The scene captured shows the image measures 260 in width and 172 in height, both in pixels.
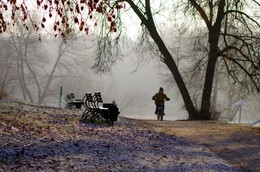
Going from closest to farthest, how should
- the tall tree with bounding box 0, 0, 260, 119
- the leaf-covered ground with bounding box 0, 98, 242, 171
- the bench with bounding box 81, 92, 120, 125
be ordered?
the leaf-covered ground with bounding box 0, 98, 242, 171 < the bench with bounding box 81, 92, 120, 125 < the tall tree with bounding box 0, 0, 260, 119

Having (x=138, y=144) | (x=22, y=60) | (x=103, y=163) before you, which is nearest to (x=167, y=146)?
(x=138, y=144)

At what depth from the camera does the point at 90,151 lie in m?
7.34

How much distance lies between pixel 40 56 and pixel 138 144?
45.7 m

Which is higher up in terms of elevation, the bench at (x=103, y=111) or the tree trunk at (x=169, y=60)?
the tree trunk at (x=169, y=60)

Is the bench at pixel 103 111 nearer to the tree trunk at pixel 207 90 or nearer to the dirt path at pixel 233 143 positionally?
the dirt path at pixel 233 143

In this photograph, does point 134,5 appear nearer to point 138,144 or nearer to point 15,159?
point 138,144

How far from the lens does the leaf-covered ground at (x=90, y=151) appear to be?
6098 mm

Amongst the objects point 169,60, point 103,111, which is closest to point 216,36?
point 169,60

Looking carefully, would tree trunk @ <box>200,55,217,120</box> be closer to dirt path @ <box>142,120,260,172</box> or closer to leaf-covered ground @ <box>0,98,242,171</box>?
dirt path @ <box>142,120,260,172</box>

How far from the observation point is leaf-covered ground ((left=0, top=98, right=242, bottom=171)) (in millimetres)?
6098

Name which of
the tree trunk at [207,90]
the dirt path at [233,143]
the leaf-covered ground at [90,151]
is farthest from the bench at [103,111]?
the tree trunk at [207,90]

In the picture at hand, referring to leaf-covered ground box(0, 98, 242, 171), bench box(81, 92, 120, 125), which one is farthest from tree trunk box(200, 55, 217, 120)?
leaf-covered ground box(0, 98, 242, 171)

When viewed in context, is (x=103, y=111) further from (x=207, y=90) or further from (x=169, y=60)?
(x=169, y=60)

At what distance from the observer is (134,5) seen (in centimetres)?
2245
